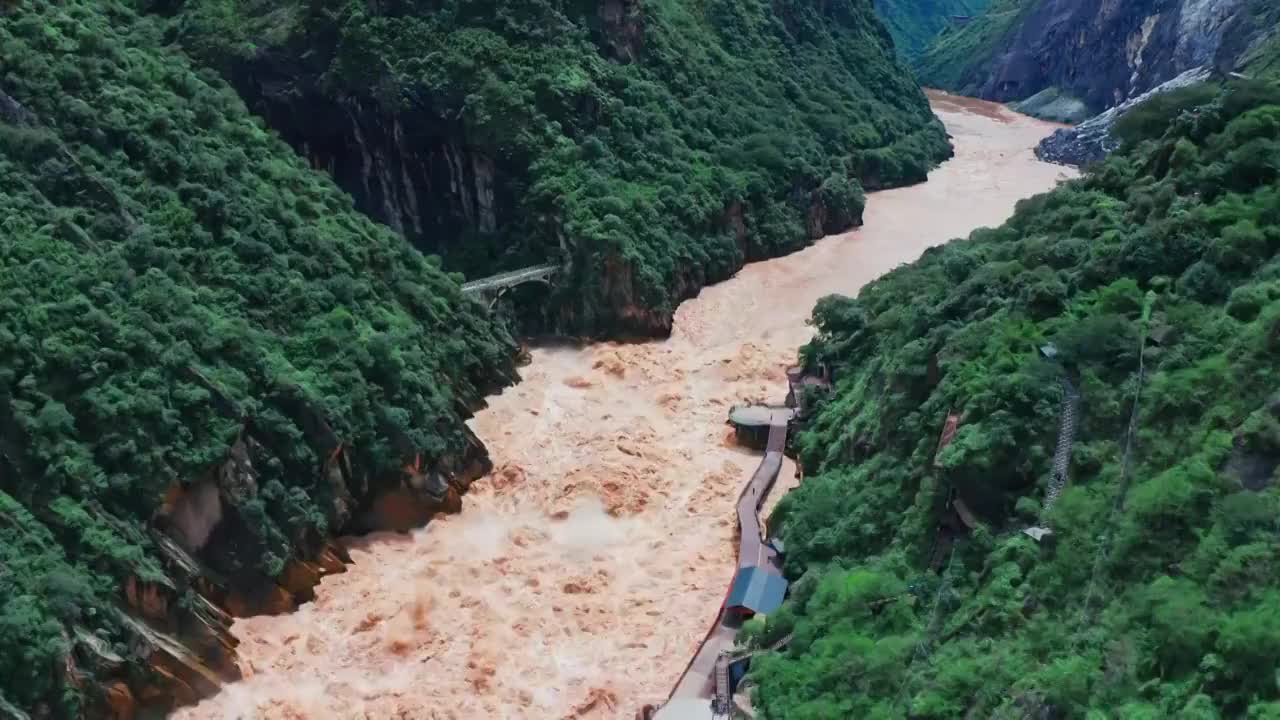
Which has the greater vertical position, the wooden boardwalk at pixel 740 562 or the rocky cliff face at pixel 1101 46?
the rocky cliff face at pixel 1101 46

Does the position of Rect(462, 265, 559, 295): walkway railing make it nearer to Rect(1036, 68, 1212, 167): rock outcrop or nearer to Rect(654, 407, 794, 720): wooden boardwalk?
Rect(654, 407, 794, 720): wooden boardwalk

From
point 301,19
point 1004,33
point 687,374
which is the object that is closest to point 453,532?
point 687,374

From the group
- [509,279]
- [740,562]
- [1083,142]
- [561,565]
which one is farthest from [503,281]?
[1083,142]

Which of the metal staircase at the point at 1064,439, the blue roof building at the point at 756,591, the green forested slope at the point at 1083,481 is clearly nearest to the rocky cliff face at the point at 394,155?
the green forested slope at the point at 1083,481

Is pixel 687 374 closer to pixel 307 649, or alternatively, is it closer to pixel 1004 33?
pixel 307 649

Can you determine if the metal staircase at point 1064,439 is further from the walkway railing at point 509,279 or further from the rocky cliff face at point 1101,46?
the rocky cliff face at point 1101,46
